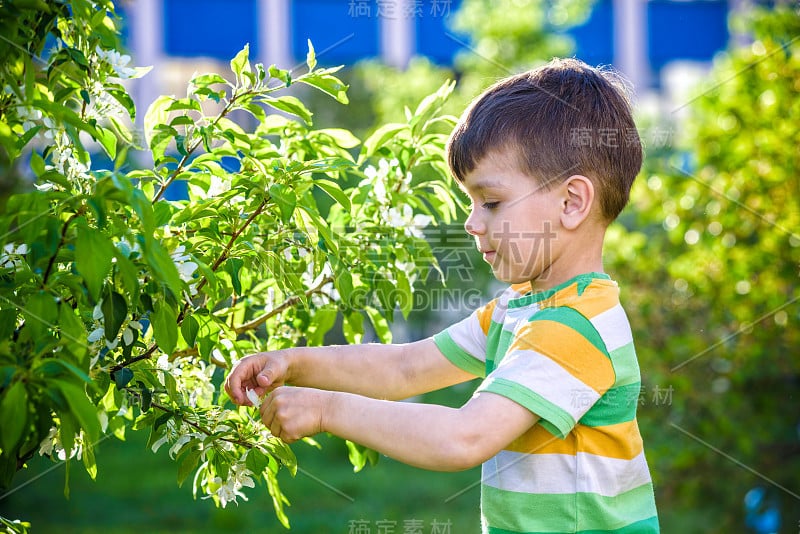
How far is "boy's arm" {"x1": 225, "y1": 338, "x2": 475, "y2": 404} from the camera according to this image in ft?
5.53

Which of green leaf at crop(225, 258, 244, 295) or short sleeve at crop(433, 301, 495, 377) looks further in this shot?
short sleeve at crop(433, 301, 495, 377)

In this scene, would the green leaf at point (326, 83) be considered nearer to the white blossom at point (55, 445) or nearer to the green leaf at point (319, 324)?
the green leaf at point (319, 324)

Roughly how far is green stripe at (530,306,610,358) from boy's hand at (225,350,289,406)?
0.50 meters

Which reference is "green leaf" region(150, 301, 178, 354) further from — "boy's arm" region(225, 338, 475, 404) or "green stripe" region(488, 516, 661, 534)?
"green stripe" region(488, 516, 661, 534)

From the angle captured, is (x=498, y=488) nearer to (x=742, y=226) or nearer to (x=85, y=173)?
(x=85, y=173)

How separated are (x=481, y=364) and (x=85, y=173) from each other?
91cm

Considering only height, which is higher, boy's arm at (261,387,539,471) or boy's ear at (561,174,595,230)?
boy's ear at (561,174,595,230)

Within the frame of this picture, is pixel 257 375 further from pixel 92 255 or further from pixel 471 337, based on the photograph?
pixel 92 255

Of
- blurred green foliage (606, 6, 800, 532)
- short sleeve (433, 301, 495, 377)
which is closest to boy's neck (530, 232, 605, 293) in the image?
short sleeve (433, 301, 495, 377)

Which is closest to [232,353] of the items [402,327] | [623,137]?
[623,137]

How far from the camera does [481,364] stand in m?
1.93

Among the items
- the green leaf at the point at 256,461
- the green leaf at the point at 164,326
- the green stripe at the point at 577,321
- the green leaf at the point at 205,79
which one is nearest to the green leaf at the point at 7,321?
the green leaf at the point at 164,326

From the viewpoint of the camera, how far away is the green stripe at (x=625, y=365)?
1572 mm

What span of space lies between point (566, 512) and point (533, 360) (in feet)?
0.96
